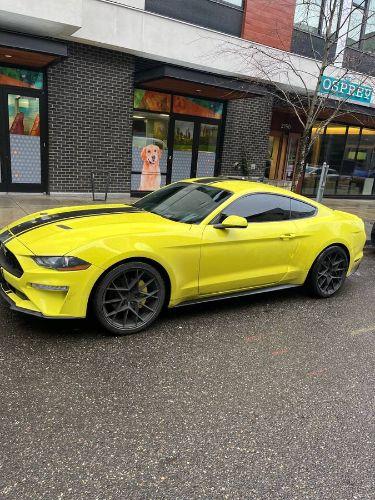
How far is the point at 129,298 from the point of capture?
4.04m

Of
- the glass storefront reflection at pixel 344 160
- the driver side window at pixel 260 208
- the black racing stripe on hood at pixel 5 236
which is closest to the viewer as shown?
the black racing stripe on hood at pixel 5 236

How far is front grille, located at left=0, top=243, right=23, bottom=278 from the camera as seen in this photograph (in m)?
3.81

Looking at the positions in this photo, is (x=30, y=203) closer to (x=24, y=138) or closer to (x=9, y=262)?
(x=24, y=138)

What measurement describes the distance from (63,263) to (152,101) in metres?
9.46

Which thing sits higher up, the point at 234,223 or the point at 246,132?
the point at 246,132

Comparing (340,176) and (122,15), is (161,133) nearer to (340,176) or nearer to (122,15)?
(122,15)

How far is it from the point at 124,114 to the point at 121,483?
10.3 m

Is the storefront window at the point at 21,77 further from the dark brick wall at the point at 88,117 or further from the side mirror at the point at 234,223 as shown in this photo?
the side mirror at the point at 234,223

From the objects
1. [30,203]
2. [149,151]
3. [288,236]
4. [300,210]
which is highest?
[149,151]

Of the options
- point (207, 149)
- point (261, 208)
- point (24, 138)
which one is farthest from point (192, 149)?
point (261, 208)

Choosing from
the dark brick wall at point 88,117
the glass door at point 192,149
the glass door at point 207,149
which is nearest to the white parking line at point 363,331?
the dark brick wall at point 88,117

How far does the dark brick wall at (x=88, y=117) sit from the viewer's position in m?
10.4

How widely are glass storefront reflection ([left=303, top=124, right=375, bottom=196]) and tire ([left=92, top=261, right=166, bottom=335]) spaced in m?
13.7

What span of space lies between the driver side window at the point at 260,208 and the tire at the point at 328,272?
0.79 m
